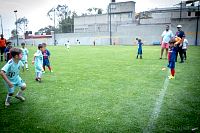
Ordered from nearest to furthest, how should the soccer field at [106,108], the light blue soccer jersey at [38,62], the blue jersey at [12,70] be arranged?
the soccer field at [106,108]
the blue jersey at [12,70]
the light blue soccer jersey at [38,62]

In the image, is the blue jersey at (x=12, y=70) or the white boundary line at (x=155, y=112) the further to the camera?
the blue jersey at (x=12, y=70)

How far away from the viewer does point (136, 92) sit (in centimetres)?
716

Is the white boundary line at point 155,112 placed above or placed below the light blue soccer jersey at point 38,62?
below

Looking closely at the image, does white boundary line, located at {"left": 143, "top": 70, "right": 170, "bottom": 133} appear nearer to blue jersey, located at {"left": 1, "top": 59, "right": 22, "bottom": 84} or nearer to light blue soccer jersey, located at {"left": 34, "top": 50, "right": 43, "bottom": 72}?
blue jersey, located at {"left": 1, "top": 59, "right": 22, "bottom": 84}

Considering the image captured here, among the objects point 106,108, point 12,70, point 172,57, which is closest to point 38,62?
point 12,70

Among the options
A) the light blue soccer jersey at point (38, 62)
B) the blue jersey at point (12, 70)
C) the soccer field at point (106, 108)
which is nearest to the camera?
the soccer field at point (106, 108)

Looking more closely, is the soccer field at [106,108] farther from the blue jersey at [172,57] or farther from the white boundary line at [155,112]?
the blue jersey at [172,57]

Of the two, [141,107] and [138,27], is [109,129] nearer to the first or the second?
[141,107]

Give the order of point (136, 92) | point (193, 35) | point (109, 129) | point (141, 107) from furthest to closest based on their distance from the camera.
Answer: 1. point (193, 35)
2. point (136, 92)
3. point (141, 107)
4. point (109, 129)

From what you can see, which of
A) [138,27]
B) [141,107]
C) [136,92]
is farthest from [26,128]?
[138,27]

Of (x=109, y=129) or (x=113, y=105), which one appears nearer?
(x=109, y=129)

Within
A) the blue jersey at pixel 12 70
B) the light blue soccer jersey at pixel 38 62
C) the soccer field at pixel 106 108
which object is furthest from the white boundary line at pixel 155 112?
the light blue soccer jersey at pixel 38 62

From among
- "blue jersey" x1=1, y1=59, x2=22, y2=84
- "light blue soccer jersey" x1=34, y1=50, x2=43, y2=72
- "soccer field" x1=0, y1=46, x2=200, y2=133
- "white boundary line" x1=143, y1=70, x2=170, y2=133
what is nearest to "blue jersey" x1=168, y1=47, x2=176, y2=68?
"soccer field" x1=0, y1=46, x2=200, y2=133

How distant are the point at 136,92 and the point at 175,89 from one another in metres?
1.43
